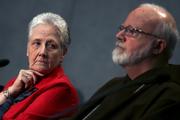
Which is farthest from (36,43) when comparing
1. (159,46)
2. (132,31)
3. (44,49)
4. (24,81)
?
(159,46)

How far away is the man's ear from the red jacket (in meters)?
0.47

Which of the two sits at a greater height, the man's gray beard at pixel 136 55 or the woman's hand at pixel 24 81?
the woman's hand at pixel 24 81

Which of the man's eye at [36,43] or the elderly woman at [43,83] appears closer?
the elderly woman at [43,83]

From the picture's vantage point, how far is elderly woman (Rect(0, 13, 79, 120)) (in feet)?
6.49

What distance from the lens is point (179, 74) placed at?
68.3 inches

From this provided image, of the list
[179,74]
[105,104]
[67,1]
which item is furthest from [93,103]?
[67,1]

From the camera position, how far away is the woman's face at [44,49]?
7.08ft

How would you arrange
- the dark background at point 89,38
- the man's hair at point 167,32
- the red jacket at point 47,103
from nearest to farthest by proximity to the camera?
the man's hair at point 167,32
the red jacket at point 47,103
the dark background at point 89,38

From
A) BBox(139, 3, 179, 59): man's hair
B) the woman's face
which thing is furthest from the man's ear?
the woman's face

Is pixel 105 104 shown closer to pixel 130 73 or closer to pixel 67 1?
pixel 130 73

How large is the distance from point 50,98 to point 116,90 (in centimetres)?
37

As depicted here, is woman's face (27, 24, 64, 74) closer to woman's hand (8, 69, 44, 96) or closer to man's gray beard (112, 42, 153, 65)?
woman's hand (8, 69, 44, 96)

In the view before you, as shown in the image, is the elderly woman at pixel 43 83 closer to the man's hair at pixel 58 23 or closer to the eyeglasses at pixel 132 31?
the man's hair at pixel 58 23

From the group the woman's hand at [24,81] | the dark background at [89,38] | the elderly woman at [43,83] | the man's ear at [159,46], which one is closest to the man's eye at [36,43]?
the elderly woman at [43,83]
